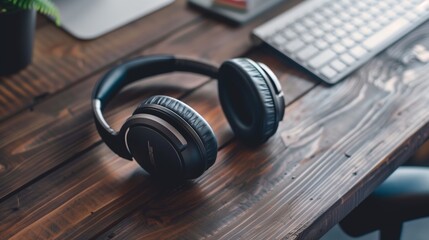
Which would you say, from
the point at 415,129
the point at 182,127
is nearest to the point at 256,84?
the point at 182,127

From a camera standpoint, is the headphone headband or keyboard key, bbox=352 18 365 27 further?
keyboard key, bbox=352 18 365 27

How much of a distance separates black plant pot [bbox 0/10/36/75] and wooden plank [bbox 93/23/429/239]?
340mm

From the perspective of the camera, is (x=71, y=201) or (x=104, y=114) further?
(x=104, y=114)

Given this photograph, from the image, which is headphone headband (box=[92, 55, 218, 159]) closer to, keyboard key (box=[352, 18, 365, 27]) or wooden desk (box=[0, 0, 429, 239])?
wooden desk (box=[0, 0, 429, 239])

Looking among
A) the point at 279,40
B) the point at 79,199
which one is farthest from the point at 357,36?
the point at 79,199

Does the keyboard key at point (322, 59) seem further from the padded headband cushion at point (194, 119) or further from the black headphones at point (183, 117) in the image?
the padded headband cushion at point (194, 119)

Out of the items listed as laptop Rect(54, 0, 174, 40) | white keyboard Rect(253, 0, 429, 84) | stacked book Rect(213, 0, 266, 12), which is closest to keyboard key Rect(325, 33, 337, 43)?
white keyboard Rect(253, 0, 429, 84)

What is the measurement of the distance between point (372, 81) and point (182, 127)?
13.3 inches

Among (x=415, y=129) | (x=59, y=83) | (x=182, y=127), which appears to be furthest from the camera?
(x=59, y=83)

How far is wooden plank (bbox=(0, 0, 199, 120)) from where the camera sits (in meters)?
0.87

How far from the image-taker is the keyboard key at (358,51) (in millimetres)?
871

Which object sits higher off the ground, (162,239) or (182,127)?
(182,127)

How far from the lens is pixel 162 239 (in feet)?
2.15

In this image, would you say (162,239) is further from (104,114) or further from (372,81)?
(372,81)
